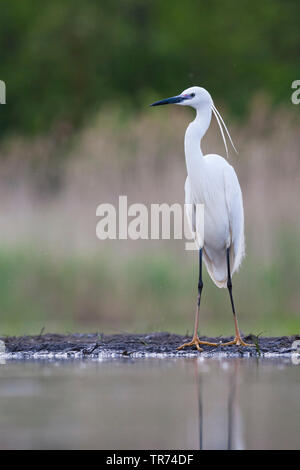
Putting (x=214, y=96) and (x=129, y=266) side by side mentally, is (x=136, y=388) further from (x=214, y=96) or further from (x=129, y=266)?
(x=214, y=96)

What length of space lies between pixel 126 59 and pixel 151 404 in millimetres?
14903

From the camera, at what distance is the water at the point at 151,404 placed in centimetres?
371

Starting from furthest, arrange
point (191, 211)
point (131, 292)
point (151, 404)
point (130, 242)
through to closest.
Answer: point (130, 242), point (131, 292), point (191, 211), point (151, 404)

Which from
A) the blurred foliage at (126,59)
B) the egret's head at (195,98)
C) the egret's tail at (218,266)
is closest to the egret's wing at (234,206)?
the egret's tail at (218,266)

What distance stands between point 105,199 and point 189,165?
2.87 m

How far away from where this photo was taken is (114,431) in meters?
3.88

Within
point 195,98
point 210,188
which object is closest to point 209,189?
point 210,188

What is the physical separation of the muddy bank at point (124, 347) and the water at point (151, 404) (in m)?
0.29

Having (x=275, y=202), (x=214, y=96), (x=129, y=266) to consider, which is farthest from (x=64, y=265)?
(x=214, y=96)

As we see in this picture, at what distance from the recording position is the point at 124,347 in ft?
21.8

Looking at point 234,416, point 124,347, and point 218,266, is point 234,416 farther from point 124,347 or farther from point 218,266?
point 218,266

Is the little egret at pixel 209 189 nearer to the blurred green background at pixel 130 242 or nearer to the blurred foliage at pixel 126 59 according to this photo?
the blurred green background at pixel 130 242

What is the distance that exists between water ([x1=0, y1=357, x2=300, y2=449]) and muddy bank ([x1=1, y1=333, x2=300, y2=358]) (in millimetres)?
289

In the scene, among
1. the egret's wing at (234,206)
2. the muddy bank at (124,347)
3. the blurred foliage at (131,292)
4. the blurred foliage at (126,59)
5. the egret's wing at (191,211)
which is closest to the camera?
the muddy bank at (124,347)
